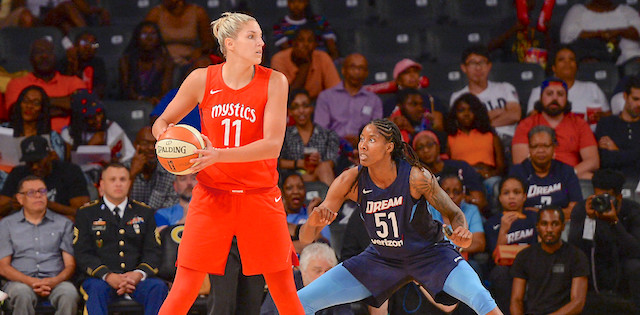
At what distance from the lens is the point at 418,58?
1009 centimetres

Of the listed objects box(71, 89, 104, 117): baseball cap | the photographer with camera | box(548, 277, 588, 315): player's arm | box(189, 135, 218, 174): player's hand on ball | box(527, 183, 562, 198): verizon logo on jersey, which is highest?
box(71, 89, 104, 117): baseball cap

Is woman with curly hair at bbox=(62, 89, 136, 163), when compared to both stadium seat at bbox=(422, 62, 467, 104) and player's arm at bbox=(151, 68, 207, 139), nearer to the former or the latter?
stadium seat at bbox=(422, 62, 467, 104)

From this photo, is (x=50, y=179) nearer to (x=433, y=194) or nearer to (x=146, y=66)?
(x=146, y=66)

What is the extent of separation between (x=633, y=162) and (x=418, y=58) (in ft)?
9.31

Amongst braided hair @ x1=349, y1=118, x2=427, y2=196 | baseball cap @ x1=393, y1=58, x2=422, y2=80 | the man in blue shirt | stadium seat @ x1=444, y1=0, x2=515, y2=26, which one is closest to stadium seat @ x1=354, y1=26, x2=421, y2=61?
stadium seat @ x1=444, y1=0, x2=515, y2=26

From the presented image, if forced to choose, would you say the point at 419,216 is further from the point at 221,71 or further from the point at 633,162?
the point at 633,162

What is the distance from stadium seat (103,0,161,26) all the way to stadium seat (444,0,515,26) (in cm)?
346

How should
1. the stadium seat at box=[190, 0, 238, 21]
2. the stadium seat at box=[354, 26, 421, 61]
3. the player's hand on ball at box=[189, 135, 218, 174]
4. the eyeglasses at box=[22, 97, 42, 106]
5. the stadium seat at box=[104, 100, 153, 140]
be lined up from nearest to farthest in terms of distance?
the player's hand on ball at box=[189, 135, 218, 174]
the eyeglasses at box=[22, 97, 42, 106]
the stadium seat at box=[104, 100, 153, 140]
the stadium seat at box=[354, 26, 421, 61]
the stadium seat at box=[190, 0, 238, 21]

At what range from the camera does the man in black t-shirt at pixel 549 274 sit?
680cm

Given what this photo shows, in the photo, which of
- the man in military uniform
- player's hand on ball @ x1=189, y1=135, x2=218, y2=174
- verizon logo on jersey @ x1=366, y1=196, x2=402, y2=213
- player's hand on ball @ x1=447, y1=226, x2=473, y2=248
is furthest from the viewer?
the man in military uniform

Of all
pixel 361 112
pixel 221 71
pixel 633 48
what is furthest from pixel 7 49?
pixel 633 48

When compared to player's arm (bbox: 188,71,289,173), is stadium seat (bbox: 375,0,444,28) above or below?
above

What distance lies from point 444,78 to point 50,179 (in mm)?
4256

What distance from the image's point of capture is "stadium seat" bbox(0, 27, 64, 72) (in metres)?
9.63
